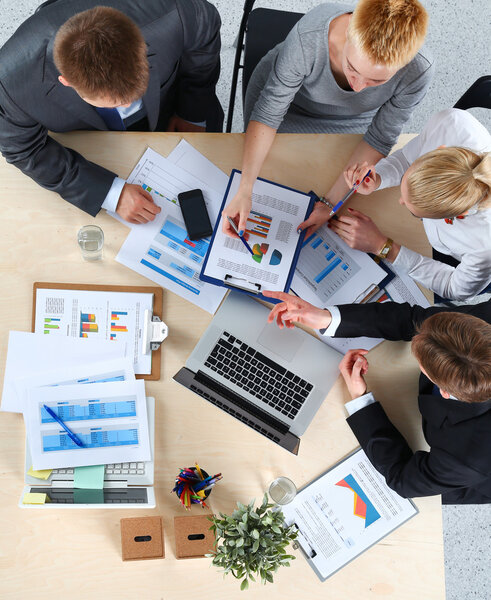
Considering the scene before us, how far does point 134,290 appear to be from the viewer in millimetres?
1368

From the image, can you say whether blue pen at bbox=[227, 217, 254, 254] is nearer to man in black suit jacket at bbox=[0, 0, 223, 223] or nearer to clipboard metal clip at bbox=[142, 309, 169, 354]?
man in black suit jacket at bbox=[0, 0, 223, 223]

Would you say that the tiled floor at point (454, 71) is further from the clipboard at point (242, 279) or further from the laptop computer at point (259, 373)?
the laptop computer at point (259, 373)

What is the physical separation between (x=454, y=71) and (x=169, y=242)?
1.85 m

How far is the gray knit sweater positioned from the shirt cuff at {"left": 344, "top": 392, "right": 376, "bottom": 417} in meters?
0.71

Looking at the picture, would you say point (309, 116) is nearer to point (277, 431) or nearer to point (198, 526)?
point (277, 431)

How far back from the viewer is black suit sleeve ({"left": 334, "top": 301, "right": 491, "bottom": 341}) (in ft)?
4.39

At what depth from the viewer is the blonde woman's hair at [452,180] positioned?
117 cm

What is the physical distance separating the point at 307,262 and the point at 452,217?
0.40m

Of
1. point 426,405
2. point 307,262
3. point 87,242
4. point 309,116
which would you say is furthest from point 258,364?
point 309,116

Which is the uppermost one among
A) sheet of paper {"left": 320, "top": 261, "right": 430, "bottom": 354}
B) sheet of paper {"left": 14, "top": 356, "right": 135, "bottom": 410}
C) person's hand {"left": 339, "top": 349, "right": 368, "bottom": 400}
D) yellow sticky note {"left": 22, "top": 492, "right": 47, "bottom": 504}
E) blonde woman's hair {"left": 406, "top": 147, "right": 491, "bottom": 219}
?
blonde woman's hair {"left": 406, "top": 147, "right": 491, "bottom": 219}

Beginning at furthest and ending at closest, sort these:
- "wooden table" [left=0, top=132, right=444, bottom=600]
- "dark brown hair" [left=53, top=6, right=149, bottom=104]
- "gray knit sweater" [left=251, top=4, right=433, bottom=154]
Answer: "gray knit sweater" [left=251, top=4, right=433, bottom=154], "wooden table" [left=0, top=132, right=444, bottom=600], "dark brown hair" [left=53, top=6, right=149, bottom=104]

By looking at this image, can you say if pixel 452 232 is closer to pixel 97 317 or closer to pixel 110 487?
pixel 97 317

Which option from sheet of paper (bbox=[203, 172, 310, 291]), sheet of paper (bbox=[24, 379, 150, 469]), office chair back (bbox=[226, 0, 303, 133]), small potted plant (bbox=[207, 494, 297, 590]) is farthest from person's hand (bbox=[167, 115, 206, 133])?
small potted plant (bbox=[207, 494, 297, 590])

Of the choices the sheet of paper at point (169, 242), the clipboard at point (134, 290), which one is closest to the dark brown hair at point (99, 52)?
the sheet of paper at point (169, 242)
